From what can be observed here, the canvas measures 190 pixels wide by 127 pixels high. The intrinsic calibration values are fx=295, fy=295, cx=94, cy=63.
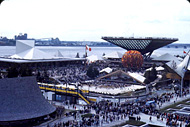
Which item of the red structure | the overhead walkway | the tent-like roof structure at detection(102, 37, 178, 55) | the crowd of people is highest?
the tent-like roof structure at detection(102, 37, 178, 55)

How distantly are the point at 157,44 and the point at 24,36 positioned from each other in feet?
338

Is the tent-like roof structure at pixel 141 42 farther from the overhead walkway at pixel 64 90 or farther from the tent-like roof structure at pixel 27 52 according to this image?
the overhead walkway at pixel 64 90

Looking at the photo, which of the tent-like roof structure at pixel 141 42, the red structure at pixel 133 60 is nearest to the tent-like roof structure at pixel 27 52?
the red structure at pixel 133 60

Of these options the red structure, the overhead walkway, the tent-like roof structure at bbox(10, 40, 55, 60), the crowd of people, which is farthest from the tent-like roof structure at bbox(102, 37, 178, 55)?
the crowd of people

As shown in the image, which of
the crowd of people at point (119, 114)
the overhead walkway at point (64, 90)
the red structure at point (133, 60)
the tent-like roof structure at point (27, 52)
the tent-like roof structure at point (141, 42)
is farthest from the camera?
the tent-like roof structure at point (141, 42)

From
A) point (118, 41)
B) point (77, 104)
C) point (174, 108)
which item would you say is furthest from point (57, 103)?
point (118, 41)

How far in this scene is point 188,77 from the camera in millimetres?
32344

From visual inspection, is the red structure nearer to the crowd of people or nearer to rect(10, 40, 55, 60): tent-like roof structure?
rect(10, 40, 55, 60): tent-like roof structure

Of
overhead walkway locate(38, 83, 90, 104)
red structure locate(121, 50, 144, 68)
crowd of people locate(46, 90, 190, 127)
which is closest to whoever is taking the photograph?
crowd of people locate(46, 90, 190, 127)

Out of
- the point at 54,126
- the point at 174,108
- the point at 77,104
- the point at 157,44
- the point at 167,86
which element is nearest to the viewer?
the point at 54,126

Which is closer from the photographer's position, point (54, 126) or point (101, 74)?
point (54, 126)

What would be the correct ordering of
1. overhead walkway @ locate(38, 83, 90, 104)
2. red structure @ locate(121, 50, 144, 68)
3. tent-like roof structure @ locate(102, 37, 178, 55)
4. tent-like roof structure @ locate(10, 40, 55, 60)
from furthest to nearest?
tent-like roof structure @ locate(102, 37, 178, 55) → tent-like roof structure @ locate(10, 40, 55, 60) → red structure @ locate(121, 50, 144, 68) → overhead walkway @ locate(38, 83, 90, 104)

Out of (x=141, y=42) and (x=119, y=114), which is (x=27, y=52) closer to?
(x=141, y=42)

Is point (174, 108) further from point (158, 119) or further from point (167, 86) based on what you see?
point (167, 86)
